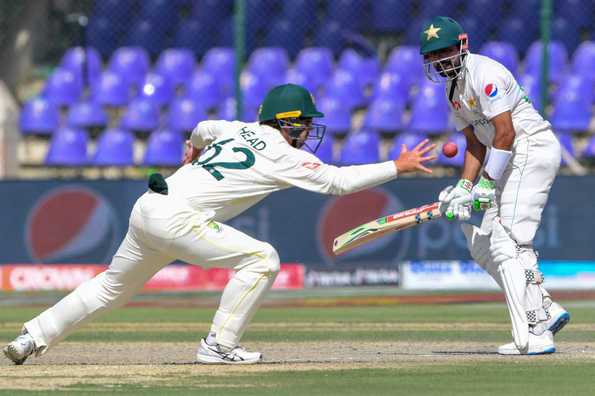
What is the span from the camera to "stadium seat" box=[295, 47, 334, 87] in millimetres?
19484

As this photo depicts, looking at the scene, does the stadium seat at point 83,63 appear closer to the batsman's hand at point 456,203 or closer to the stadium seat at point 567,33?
the stadium seat at point 567,33

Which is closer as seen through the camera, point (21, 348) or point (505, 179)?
point (21, 348)

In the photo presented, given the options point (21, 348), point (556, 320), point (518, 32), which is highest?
point (518, 32)

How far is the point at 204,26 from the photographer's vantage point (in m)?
21.3

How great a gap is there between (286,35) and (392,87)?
2.59 meters

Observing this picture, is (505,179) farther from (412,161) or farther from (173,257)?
(173,257)

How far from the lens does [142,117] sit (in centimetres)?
1892

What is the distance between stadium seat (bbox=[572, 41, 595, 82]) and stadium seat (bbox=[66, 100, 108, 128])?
722cm

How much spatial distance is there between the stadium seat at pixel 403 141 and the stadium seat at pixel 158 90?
3.75 meters

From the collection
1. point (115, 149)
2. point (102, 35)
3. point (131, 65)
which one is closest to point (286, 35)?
point (131, 65)

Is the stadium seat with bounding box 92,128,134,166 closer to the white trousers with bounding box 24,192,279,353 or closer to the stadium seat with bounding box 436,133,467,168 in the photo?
the stadium seat with bounding box 436,133,467,168

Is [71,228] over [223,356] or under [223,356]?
under

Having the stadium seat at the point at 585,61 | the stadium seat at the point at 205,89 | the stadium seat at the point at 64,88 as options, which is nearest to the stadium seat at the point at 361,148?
the stadium seat at the point at 205,89

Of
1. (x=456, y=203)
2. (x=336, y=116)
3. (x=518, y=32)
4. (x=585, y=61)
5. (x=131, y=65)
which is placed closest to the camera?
(x=456, y=203)
